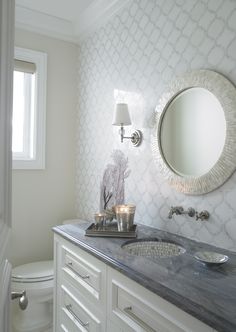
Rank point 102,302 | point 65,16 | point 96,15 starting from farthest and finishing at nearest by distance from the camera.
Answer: point 65,16, point 96,15, point 102,302

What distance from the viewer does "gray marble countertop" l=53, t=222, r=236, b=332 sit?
0.82 metres

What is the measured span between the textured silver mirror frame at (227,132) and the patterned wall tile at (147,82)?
0.14 ft

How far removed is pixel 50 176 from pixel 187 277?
2002mm

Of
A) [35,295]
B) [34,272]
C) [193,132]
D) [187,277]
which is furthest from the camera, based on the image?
[34,272]

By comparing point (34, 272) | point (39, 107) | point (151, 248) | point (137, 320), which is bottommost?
point (34, 272)

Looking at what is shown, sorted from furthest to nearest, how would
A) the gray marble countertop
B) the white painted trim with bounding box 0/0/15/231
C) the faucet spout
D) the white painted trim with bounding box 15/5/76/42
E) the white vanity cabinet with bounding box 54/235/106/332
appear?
the white painted trim with bounding box 15/5/76/42
the faucet spout
the white vanity cabinet with bounding box 54/235/106/332
the gray marble countertop
the white painted trim with bounding box 0/0/15/231

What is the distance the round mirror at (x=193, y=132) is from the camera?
58.7 inches

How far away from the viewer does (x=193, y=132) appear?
162cm

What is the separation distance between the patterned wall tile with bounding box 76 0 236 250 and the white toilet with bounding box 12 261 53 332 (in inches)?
26.3

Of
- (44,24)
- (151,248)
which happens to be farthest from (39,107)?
(151,248)

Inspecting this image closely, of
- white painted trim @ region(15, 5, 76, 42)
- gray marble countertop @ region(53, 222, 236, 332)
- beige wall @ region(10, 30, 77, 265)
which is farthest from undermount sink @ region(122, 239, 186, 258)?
white painted trim @ region(15, 5, 76, 42)

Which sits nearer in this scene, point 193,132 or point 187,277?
point 187,277

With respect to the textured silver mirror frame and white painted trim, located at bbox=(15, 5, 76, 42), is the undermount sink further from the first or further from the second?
white painted trim, located at bbox=(15, 5, 76, 42)

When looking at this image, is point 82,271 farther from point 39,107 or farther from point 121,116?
point 39,107
